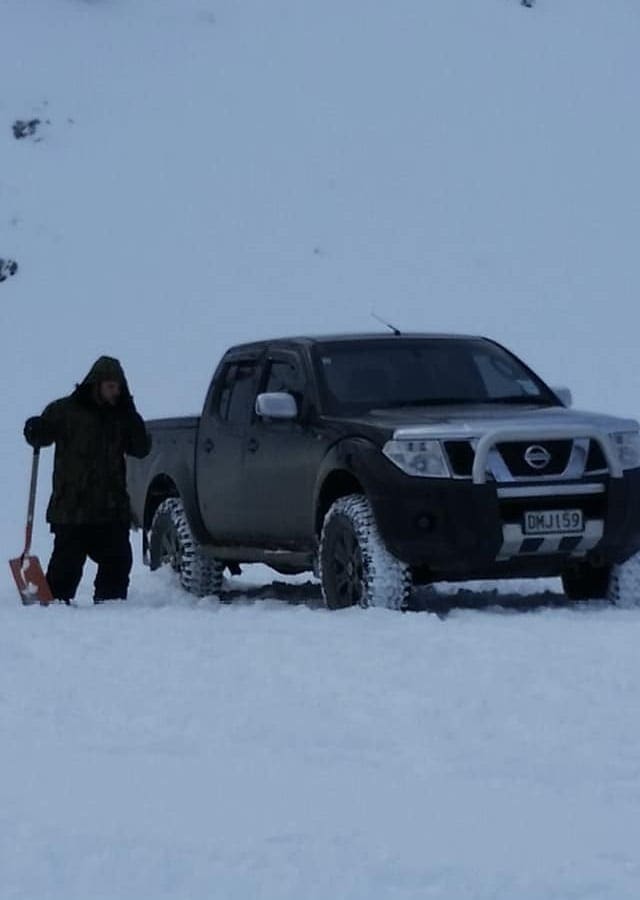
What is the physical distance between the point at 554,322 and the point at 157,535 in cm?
2195

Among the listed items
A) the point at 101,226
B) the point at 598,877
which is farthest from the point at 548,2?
the point at 598,877

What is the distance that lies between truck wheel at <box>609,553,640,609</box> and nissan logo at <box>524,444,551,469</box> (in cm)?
91

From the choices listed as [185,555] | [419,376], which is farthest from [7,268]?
[419,376]

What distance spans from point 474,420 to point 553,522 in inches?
26.7

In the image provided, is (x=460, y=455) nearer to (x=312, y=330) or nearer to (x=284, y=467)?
(x=284, y=467)

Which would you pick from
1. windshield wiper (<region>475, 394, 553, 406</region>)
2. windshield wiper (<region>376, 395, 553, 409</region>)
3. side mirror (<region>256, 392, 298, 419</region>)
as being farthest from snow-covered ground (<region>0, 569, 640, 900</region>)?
windshield wiper (<region>475, 394, 553, 406</region>)

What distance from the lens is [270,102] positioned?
143 feet

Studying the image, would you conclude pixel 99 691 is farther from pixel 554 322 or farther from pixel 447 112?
pixel 447 112

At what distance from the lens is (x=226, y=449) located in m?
11.7

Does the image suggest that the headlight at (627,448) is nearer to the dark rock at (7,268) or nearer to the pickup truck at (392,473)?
the pickup truck at (392,473)

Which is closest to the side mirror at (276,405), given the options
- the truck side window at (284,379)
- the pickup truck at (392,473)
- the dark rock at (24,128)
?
the pickup truck at (392,473)

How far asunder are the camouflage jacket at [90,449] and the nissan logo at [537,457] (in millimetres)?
2574

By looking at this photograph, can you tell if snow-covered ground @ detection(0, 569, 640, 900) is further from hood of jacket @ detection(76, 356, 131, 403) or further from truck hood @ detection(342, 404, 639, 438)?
hood of jacket @ detection(76, 356, 131, 403)

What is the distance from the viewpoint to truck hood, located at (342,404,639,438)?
32.1 ft
